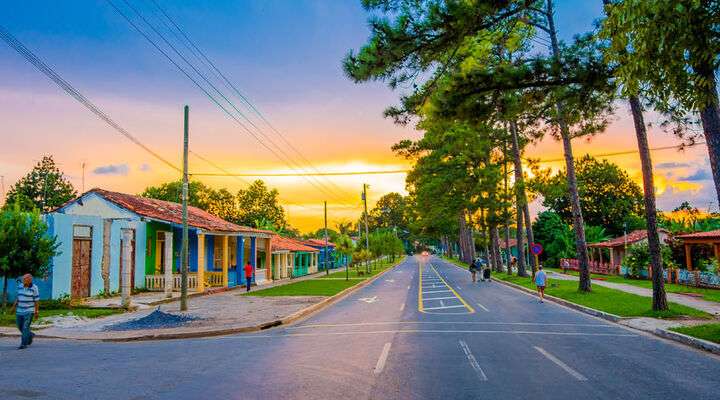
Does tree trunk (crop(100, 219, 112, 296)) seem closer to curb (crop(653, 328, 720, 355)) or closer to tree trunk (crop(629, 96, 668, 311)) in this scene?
curb (crop(653, 328, 720, 355))

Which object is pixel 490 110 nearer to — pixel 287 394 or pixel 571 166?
pixel 287 394

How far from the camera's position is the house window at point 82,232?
20.5 m

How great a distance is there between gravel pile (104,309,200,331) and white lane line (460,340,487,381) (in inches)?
336

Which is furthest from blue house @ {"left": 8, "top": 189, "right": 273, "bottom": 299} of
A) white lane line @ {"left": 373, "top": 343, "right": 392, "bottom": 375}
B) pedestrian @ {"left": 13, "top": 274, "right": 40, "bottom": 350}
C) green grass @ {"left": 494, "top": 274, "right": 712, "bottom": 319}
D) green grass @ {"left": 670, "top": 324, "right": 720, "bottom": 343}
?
green grass @ {"left": 670, "top": 324, "right": 720, "bottom": 343}

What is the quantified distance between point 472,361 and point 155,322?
10309 millimetres

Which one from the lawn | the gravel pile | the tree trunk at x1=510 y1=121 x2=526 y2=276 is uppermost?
the tree trunk at x1=510 y1=121 x2=526 y2=276

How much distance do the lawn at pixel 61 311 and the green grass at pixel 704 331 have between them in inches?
686

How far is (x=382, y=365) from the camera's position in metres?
Answer: 8.59

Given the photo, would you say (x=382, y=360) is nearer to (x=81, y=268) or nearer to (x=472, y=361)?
(x=472, y=361)

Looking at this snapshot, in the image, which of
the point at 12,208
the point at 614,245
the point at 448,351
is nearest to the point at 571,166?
the point at 448,351

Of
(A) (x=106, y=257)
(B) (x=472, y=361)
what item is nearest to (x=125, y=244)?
(A) (x=106, y=257)

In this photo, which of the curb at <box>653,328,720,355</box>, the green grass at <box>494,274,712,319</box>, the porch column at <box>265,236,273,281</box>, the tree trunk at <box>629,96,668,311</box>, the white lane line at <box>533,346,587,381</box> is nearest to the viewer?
the white lane line at <box>533,346,587,381</box>

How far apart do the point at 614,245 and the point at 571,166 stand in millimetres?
29625

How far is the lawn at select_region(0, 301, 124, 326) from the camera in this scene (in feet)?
51.9
